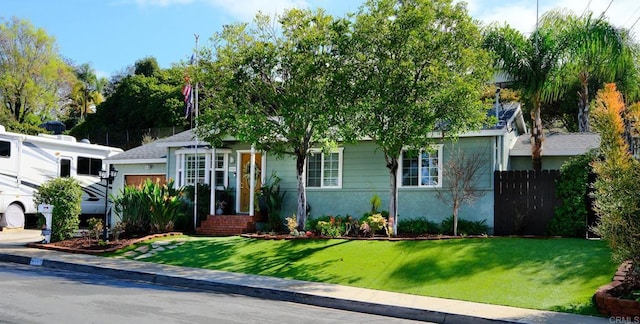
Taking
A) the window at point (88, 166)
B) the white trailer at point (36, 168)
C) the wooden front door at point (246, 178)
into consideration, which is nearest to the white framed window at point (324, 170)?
the wooden front door at point (246, 178)

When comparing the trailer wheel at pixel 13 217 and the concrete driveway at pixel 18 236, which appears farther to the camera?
the trailer wheel at pixel 13 217

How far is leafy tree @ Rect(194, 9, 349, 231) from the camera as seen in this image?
1520 cm

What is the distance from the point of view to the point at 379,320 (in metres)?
9.22

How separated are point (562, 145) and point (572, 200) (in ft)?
16.4

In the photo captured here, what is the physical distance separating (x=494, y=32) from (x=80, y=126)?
40123 mm

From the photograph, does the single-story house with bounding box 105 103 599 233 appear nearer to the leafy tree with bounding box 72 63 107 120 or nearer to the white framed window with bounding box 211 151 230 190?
the white framed window with bounding box 211 151 230 190

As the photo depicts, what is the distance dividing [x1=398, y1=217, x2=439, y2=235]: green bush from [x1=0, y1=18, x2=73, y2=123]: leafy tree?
36.7m

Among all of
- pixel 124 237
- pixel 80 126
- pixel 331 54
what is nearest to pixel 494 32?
pixel 331 54

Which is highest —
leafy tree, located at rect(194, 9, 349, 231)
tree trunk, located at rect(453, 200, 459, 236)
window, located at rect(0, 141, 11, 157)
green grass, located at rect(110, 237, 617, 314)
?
leafy tree, located at rect(194, 9, 349, 231)

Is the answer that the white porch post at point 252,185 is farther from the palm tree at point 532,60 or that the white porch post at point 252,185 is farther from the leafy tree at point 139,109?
A: the leafy tree at point 139,109

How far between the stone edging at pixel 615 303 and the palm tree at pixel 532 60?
8.88 meters

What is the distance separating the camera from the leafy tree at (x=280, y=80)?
15.2 meters

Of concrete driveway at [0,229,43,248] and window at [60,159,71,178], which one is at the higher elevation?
window at [60,159,71,178]

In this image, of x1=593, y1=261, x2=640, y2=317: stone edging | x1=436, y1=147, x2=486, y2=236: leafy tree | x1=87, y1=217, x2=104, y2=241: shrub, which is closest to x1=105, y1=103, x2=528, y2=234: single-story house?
x1=436, y1=147, x2=486, y2=236: leafy tree
